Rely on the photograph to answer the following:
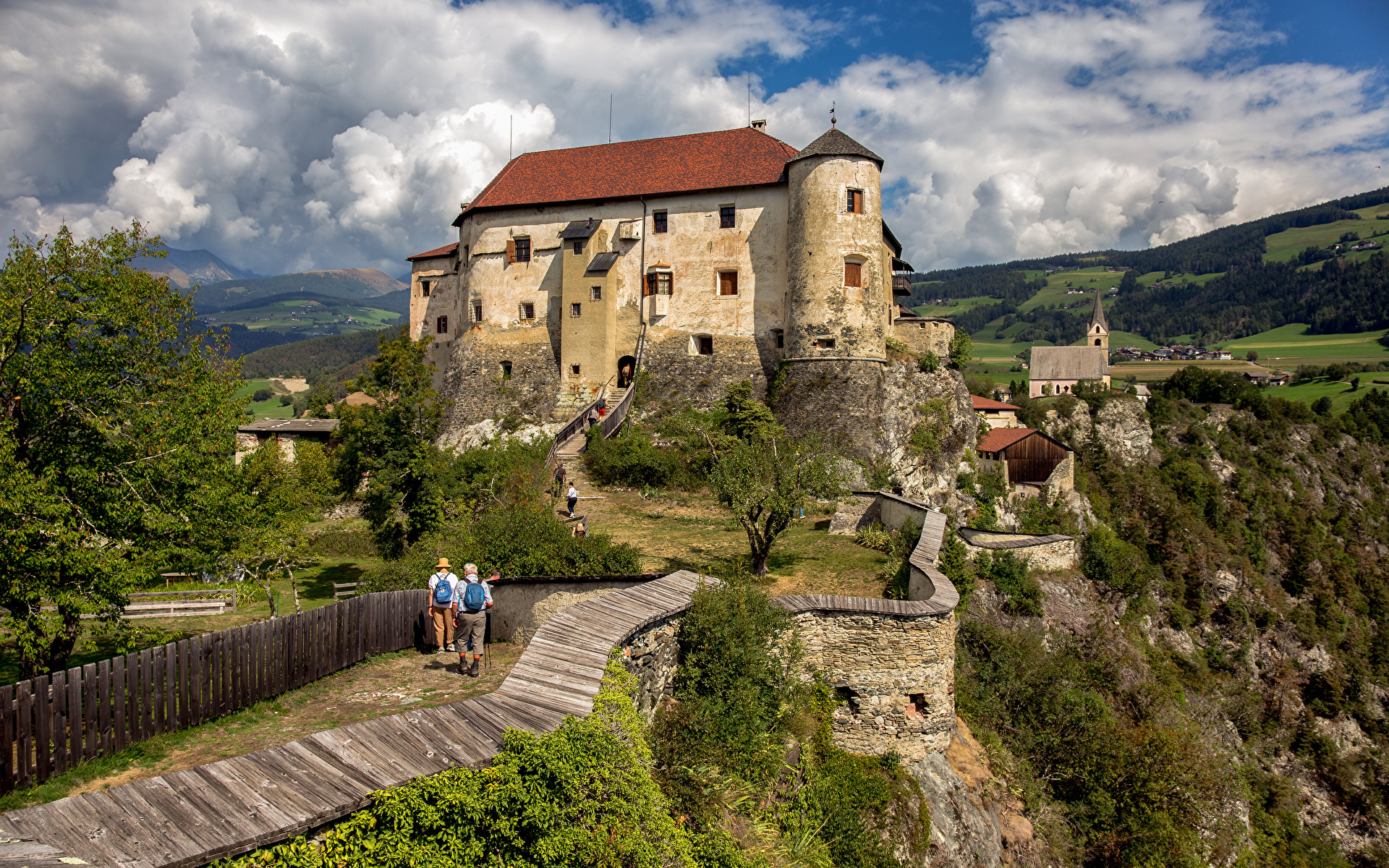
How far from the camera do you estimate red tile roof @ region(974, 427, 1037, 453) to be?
39750 mm

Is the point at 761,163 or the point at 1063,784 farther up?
the point at 761,163

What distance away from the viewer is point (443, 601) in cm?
1014

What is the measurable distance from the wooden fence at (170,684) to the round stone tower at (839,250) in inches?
936

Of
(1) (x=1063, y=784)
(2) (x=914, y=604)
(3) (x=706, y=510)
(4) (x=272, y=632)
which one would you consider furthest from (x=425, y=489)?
(1) (x=1063, y=784)

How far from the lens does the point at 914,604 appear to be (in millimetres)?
11570

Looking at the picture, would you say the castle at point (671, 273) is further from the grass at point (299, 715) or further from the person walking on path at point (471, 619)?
the grass at point (299, 715)

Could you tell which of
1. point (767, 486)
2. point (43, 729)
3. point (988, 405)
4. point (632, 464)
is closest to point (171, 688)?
point (43, 729)

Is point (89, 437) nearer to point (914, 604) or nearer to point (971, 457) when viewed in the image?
point (914, 604)

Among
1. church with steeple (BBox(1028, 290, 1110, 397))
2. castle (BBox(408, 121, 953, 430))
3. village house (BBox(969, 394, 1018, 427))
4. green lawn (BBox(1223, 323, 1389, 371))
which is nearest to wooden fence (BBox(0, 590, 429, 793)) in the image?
castle (BBox(408, 121, 953, 430))

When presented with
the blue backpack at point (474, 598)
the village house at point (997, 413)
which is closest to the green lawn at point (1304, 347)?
the village house at point (997, 413)

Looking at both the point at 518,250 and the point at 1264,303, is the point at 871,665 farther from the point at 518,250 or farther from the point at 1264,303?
the point at 1264,303

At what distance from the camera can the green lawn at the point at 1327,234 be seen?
180125 mm

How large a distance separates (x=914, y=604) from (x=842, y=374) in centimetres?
1991

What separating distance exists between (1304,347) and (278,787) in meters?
169
